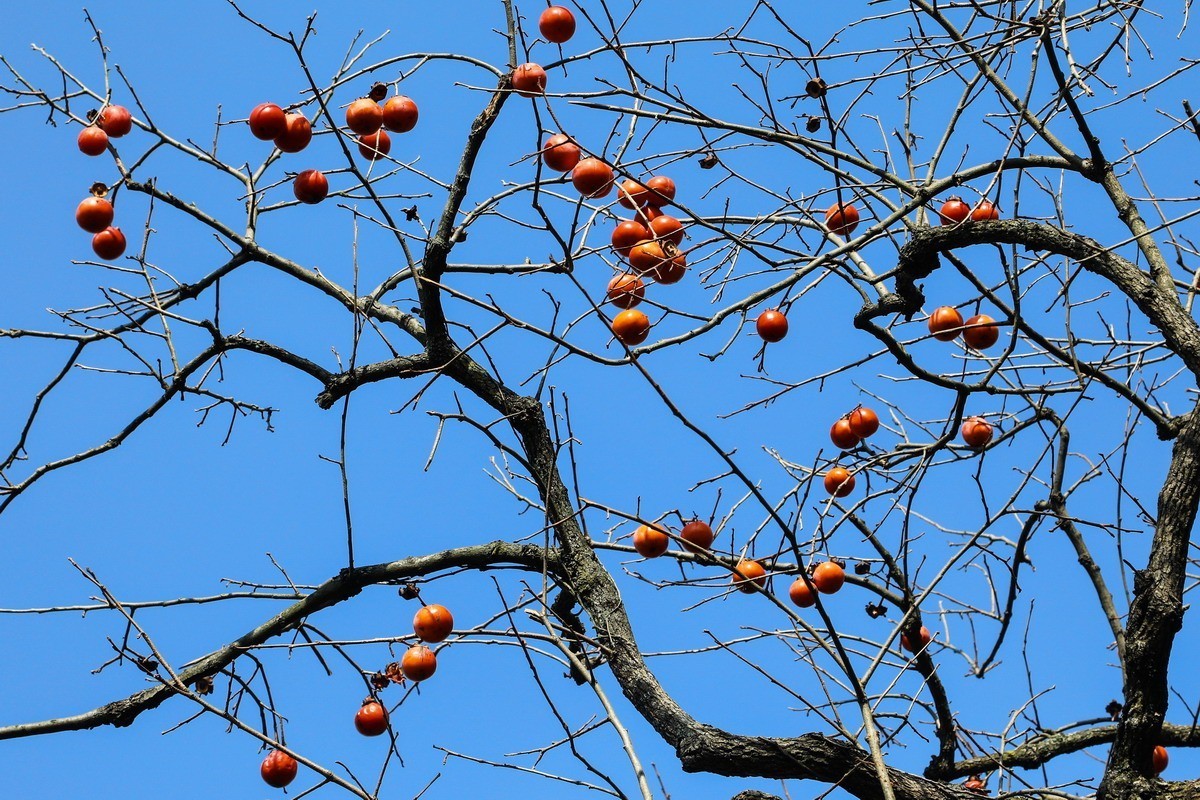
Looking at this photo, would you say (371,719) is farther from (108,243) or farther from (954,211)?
(954,211)

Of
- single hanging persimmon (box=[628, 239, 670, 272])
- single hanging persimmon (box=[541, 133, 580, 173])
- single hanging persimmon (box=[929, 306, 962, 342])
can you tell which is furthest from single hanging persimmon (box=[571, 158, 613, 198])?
single hanging persimmon (box=[929, 306, 962, 342])

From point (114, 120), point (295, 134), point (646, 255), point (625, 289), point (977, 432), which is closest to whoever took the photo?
point (625, 289)

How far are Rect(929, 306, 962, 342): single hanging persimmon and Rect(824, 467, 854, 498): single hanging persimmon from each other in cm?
57

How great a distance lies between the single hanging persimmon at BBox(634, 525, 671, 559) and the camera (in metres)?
3.51

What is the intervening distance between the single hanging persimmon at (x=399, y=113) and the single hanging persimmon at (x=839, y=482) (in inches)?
74.5

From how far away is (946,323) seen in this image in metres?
3.73

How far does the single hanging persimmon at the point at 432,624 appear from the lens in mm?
3404

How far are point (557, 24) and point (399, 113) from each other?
0.59 metres

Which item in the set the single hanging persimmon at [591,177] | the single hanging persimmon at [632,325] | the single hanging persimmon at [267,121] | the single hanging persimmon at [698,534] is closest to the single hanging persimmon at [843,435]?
the single hanging persimmon at [698,534]

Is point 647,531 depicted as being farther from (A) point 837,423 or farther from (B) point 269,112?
(B) point 269,112

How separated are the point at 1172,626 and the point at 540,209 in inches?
71.5

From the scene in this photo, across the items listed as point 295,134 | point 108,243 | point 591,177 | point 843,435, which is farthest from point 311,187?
point 843,435

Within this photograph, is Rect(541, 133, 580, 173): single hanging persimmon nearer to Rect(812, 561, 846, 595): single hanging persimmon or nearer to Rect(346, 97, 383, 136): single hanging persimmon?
Rect(346, 97, 383, 136): single hanging persimmon

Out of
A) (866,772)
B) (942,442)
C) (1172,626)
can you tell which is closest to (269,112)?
(942,442)
